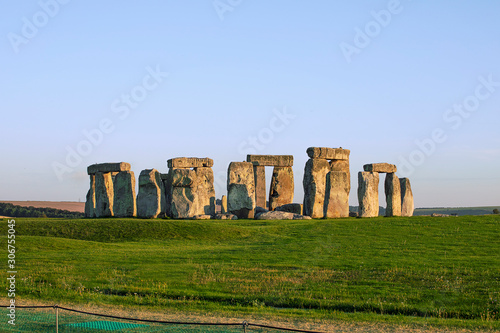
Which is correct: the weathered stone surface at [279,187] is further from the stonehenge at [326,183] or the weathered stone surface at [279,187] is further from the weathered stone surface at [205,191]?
the weathered stone surface at [205,191]

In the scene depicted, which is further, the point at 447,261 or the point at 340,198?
the point at 340,198

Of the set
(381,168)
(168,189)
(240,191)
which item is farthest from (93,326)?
(168,189)

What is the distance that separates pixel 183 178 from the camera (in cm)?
3491

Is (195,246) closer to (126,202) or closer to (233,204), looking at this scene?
(233,204)

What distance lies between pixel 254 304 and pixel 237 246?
9.25 m

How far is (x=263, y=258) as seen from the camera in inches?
774

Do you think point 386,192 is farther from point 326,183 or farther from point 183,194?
point 183,194

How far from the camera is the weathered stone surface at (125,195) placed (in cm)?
3659

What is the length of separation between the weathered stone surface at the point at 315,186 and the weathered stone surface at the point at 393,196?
3.82 m

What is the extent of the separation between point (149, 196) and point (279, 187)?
8485 millimetres

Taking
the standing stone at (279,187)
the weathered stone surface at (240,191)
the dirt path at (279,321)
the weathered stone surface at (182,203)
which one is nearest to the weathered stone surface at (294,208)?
the weathered stone surface at (240,191)

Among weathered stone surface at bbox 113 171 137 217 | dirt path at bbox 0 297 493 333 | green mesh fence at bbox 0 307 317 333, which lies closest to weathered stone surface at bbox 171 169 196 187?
weathered stone surface at bbox 113 171 137 217

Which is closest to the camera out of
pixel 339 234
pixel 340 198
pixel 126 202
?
pixel 339 234

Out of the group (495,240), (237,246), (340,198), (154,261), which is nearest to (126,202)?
(340,198)
